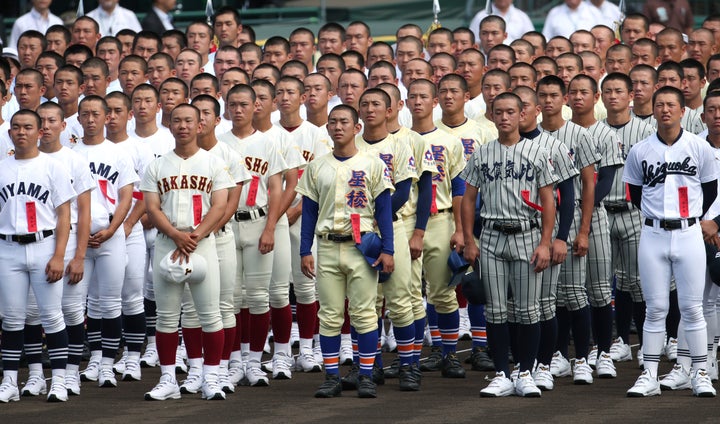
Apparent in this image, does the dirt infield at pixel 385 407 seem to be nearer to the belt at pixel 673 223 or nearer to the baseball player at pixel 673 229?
the baseball player at pixel 673 229

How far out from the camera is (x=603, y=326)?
406 inches

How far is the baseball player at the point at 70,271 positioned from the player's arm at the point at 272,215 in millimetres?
1291

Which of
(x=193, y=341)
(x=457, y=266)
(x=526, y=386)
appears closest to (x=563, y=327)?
(x=457, y=266)

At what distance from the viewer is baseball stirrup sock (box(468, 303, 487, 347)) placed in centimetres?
1079

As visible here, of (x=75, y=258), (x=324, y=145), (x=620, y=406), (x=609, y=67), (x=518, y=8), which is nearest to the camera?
(x=620, y=406)

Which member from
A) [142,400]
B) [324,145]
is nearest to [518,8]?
[324,145]

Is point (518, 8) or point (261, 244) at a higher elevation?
point (518, 8)

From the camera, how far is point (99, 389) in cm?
997

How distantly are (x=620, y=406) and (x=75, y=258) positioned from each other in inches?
150

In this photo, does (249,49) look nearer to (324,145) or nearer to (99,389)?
(324,145)

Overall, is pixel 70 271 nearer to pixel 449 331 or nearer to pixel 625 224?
pixel 449 331

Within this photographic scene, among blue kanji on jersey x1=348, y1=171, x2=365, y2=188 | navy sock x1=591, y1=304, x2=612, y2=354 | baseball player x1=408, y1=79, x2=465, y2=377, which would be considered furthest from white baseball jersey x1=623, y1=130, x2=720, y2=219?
blue kanji on jersey x1=348, y1=171, x2=365, y2=188

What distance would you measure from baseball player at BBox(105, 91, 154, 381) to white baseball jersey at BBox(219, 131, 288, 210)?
0.74 meters

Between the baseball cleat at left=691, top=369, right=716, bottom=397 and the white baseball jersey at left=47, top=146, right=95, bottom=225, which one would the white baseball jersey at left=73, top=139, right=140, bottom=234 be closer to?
the white baseball jersey at left=47, top=146, right=95, bottom=225
